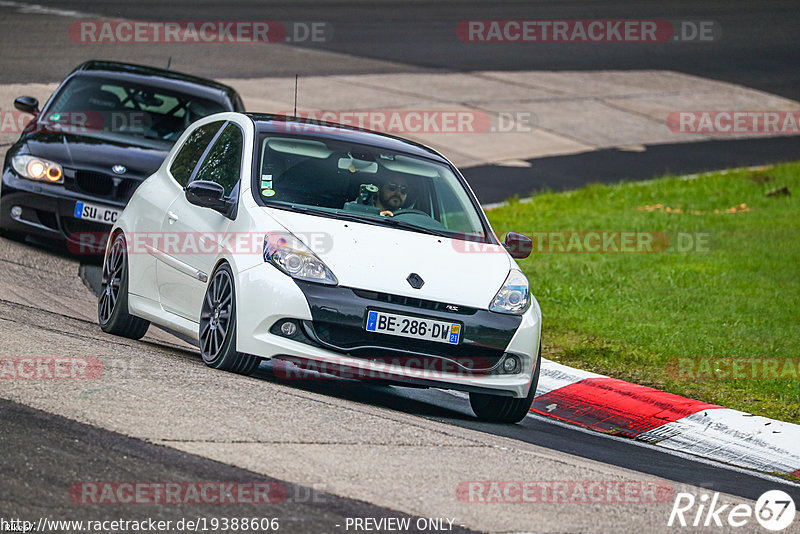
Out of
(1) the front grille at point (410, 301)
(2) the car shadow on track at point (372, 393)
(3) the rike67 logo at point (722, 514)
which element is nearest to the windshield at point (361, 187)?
(1) the front grille at point (410, 301)

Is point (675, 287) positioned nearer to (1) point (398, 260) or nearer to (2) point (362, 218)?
(2) point (362, 218)

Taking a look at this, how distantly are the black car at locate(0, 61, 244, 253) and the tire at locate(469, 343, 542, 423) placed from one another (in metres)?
4.54

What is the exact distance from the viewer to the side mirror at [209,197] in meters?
7.84

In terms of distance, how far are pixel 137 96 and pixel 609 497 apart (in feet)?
26.4

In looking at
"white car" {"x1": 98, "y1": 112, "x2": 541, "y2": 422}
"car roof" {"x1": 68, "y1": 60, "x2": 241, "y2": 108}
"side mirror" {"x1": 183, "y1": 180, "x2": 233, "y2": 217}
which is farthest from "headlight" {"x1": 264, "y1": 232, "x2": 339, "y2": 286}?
"car roof" {"x1": 68, "y1": 60, "x2": 241, "y2": 108}

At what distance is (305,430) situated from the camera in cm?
623

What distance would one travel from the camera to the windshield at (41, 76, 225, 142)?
40.4 ft

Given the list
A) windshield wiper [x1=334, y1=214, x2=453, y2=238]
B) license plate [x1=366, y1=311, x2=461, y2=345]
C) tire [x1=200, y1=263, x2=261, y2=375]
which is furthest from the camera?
windshield wiper [x1=334, y1=214, x2=453, y2=238]

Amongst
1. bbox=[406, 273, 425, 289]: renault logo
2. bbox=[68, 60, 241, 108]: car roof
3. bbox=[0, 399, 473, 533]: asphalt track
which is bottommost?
bbox=[0, 399, 473, 533]: asphalt track

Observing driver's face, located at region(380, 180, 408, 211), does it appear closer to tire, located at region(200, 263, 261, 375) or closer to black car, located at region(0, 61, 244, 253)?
tire, located at region(200, 263, 261, 375)

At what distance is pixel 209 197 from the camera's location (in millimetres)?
7844

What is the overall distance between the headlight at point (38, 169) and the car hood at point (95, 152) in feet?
0.19

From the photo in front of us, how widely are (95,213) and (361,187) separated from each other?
12.6 ft

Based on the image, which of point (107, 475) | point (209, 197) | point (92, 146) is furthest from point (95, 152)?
point (107, 475)
